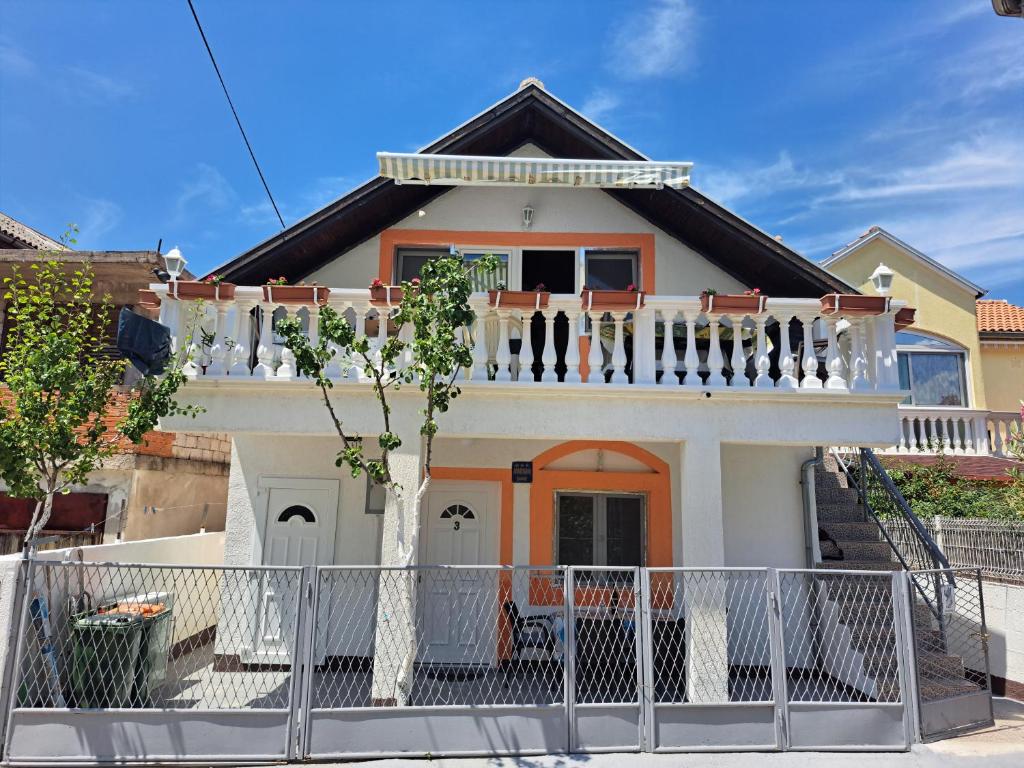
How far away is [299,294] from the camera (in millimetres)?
6367

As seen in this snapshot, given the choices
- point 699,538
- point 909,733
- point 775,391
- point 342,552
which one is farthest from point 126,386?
point 909,733

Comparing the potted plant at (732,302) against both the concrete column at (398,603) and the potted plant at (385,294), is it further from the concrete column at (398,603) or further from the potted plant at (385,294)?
the concrete column at (398,603)

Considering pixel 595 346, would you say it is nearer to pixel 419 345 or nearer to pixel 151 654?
pixel 419 345

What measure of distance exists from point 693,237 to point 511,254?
2.57 meters

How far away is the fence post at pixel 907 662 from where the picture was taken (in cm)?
546

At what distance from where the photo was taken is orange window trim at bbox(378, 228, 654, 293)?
28.5ft

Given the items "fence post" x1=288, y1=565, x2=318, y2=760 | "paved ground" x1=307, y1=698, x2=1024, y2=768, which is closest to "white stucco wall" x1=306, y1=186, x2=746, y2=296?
"fence post" x1=288, y1=565, x2=318, y2=760

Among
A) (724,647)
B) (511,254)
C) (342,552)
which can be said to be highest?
(511,254)

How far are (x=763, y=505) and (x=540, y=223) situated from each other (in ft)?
16.3

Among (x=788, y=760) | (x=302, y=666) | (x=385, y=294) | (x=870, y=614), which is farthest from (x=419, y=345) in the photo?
(x=870, y=614)

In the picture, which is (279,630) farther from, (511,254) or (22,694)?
(511,254)

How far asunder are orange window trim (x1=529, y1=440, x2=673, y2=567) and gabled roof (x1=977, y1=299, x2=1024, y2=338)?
12114 mm

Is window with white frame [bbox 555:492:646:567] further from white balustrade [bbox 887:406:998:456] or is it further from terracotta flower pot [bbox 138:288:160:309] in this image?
white balustrade [bbox 887:406:998:456]

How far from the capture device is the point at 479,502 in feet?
27.1
